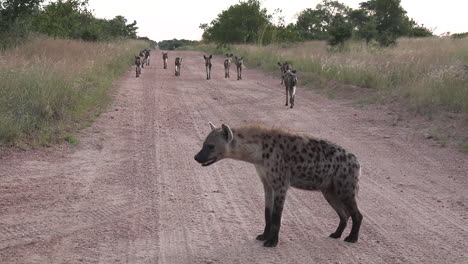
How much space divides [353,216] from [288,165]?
75 centimetres

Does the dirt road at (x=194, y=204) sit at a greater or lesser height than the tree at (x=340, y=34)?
lesser

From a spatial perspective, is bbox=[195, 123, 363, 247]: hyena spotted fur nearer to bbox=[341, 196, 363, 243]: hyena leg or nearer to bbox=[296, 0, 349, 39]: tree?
bbox=[341, 196, 363, 243]: hyena leg

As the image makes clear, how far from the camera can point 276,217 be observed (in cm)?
457

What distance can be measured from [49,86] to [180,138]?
8.77 ft

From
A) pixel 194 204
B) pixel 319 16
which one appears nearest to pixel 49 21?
pixel 194 204

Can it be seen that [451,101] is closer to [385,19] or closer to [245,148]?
[245,148]

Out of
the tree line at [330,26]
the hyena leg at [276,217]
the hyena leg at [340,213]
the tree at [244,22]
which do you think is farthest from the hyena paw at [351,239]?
the tree at [244,22]

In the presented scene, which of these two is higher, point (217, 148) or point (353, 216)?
point (217, 148)

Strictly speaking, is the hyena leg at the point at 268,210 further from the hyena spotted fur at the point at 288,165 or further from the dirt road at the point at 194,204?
the dirt road at the point at 194,204

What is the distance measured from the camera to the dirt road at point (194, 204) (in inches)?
174

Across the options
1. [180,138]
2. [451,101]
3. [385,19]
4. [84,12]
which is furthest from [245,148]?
[84,12]

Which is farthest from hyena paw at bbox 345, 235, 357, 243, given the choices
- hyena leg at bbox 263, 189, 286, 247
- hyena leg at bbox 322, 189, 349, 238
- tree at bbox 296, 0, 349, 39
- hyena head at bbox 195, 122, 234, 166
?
tree at bbox 296, 0, 349, 39

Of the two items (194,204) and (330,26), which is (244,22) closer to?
(330,26)

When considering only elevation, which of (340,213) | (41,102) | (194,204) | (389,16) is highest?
(389,16)
